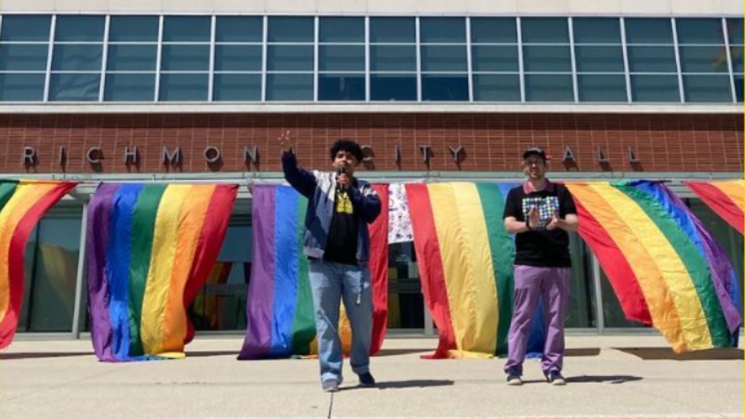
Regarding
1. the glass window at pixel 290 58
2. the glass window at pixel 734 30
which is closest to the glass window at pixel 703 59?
the glass window at pixel 734 30

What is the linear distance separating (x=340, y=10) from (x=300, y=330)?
22.9 feet

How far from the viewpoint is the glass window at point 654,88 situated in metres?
11.0

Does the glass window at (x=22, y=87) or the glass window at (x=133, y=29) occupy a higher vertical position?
the glass window at (x=133, y=29)

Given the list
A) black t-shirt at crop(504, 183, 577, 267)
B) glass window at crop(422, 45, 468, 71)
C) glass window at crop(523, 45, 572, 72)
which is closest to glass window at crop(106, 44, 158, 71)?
glass window at crop(422, 45, 468, 71)

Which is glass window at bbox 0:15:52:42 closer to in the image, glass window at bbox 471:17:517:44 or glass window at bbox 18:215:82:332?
glass window at bbox 18:215:82:332

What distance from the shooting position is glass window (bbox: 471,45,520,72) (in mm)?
11070

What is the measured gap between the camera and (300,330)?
6.53 m

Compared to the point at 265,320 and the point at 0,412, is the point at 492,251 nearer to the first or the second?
the point at 265,320

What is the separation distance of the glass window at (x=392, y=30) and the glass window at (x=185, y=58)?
3.16 m

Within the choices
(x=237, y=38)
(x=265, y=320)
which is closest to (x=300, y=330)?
(x=265, y=320)

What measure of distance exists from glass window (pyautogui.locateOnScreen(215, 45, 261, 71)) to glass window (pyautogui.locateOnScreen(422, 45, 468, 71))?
10.4 feet

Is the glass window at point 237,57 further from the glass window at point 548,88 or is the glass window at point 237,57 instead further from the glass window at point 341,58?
the glass window at point 548,88

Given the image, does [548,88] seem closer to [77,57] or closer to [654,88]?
[654,88]

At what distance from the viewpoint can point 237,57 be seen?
36.1ft
